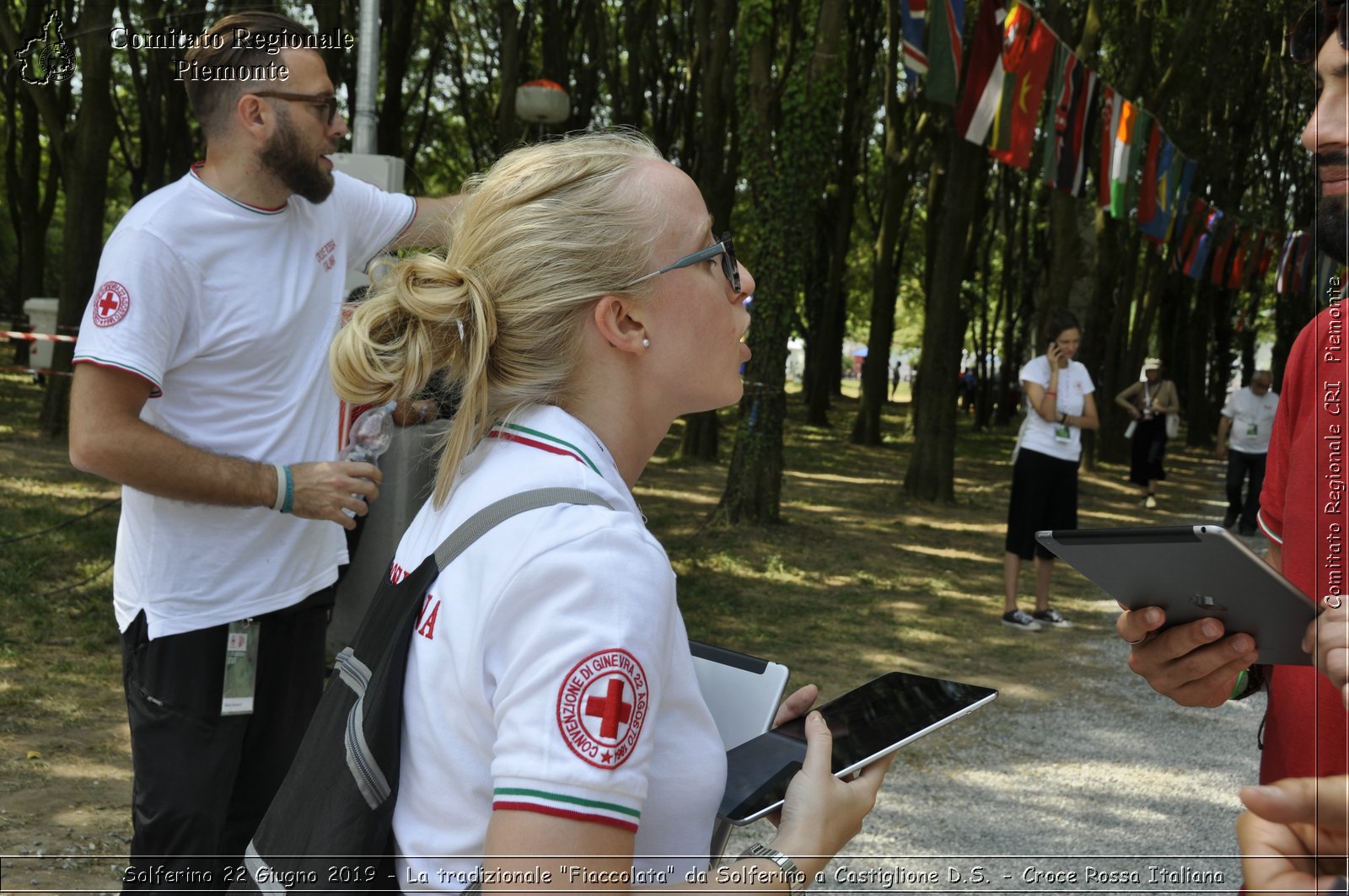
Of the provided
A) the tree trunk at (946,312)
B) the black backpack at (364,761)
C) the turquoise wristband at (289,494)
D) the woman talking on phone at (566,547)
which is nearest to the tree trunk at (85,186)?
the tree trunk at (946,312)

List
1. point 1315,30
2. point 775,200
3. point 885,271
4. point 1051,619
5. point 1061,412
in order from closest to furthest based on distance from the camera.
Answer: point 1315,30
point 1061,412
point 1051,619
point 775,200
point 885,271

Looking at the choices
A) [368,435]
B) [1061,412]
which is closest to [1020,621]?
[1061,412]

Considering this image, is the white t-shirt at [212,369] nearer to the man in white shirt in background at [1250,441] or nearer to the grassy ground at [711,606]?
the grassy ground at [711,606]

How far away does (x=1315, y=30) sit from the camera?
1886mm

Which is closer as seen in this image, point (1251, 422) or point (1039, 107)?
point (1039, 107)

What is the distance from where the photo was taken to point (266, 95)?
3.00 metres

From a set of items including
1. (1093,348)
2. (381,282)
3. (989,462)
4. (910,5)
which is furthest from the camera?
(989,462)

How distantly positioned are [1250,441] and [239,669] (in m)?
13.6

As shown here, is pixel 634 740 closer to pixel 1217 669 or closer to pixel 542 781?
pixel 542 781

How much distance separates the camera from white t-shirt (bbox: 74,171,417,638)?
2.74m

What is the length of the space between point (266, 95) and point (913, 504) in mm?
12986

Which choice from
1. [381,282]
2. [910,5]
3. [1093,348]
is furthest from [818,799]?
[1093,348]

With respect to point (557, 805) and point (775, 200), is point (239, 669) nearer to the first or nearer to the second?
point (557, 805)

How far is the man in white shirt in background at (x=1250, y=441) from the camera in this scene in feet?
45.6
